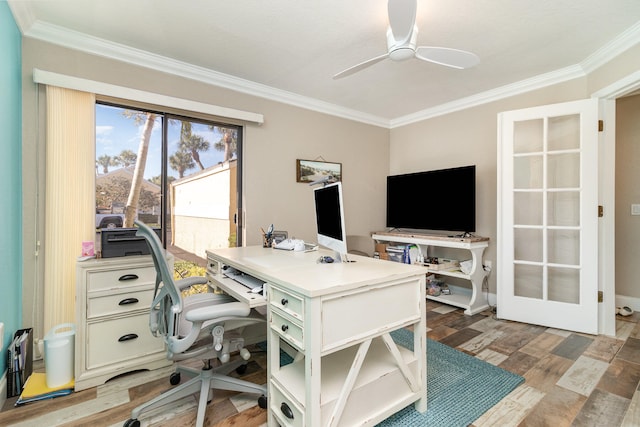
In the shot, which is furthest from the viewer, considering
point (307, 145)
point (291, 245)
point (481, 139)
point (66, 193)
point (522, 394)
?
point (307, 145)

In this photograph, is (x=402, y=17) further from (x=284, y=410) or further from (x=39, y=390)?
(x=39, y=390)

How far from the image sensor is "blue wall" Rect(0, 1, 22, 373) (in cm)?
171

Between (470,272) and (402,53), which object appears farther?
(470,272)

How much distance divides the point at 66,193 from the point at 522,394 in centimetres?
335

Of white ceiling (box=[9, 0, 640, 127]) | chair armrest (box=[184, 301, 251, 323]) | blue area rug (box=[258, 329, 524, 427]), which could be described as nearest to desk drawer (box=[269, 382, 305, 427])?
chair armrest (box=[184, 301, 251, 323])

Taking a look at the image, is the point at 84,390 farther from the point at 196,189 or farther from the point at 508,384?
the point at 508,384

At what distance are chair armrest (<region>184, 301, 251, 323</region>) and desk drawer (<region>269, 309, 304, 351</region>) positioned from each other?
15cm

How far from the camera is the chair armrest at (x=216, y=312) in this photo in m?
1.33

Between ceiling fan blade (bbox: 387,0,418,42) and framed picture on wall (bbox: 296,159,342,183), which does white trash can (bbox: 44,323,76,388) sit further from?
ceiling fan blade (bbox: 387,0,418,42)

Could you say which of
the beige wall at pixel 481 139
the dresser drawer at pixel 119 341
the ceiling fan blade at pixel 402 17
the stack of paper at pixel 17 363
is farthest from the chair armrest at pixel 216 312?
the beige wall at pixel 481 139

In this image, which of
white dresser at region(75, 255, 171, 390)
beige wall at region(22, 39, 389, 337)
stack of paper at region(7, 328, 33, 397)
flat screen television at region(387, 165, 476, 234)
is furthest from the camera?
flat screen television at region(387, 165, 476, 234)

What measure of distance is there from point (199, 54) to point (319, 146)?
1.63 metres

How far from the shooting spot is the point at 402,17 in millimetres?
1604

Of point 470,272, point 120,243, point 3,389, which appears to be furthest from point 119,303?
point 470,272
